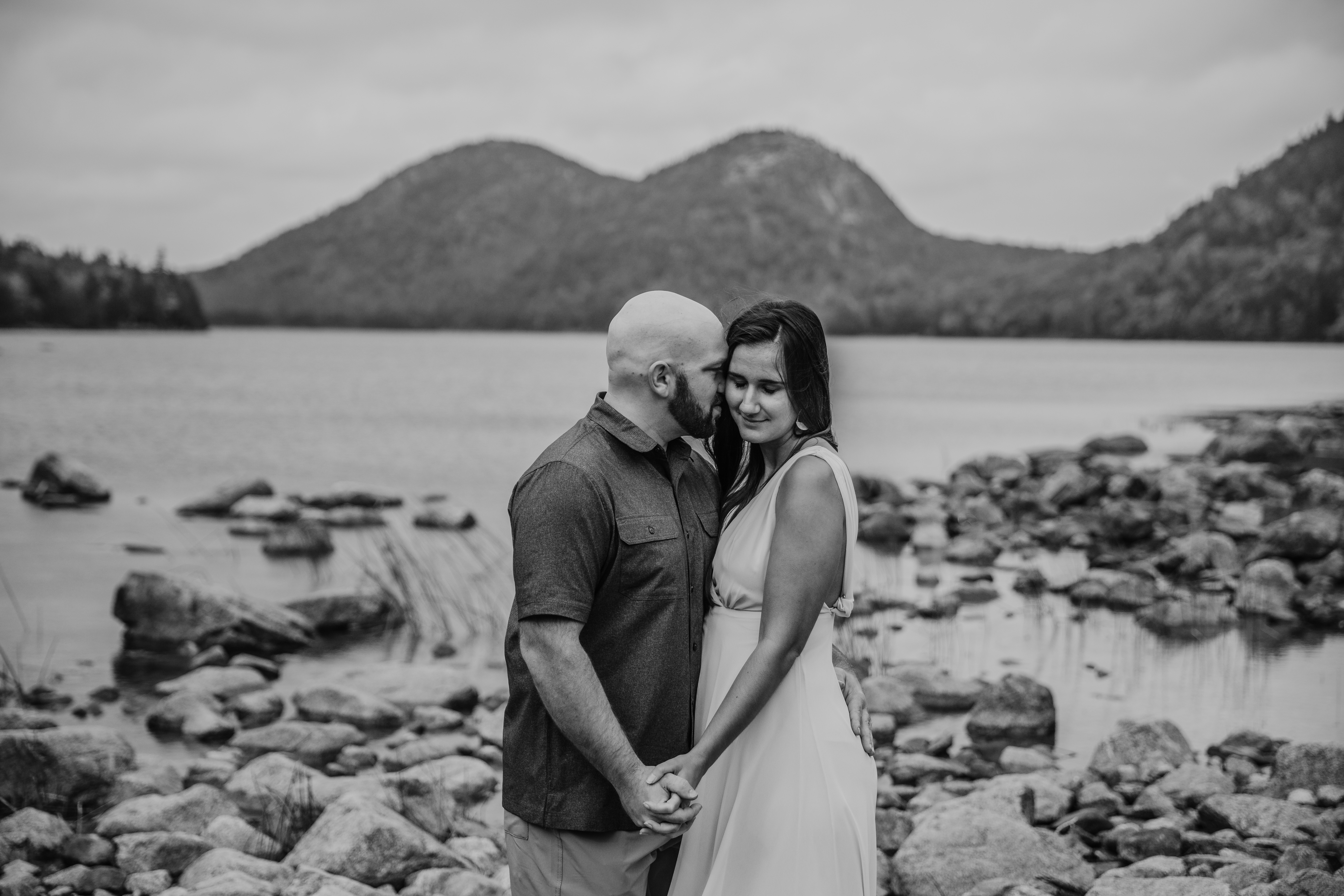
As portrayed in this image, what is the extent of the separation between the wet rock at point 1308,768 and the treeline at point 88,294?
17797 centimetres

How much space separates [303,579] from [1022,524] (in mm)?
12066

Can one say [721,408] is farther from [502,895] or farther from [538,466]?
[502,895]

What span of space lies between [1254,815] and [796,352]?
5.01 meters

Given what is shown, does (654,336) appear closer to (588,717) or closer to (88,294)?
(588,717)

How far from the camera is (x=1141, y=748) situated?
28.0 ft

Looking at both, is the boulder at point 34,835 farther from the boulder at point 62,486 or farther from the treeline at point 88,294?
the treeline at point 88,294

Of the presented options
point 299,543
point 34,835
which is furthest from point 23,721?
point 299,543

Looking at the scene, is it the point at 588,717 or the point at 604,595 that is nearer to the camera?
the point at 588,717

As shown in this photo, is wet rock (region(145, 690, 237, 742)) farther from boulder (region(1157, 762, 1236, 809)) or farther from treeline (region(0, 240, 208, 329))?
treeline (region(0, 240, 208, 329))

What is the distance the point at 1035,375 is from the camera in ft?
293

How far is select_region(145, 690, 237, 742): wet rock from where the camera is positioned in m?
10.2

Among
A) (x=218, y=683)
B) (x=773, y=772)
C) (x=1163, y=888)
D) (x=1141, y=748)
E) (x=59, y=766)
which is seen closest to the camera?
(x=773, y=772)

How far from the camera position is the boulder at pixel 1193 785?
756 centimetres

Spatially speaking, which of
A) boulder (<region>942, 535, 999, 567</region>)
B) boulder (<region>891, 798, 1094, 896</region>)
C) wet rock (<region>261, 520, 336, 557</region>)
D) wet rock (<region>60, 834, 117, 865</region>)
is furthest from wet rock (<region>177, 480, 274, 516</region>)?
boulder (<region>891, 798, 1094, 896</region>)
